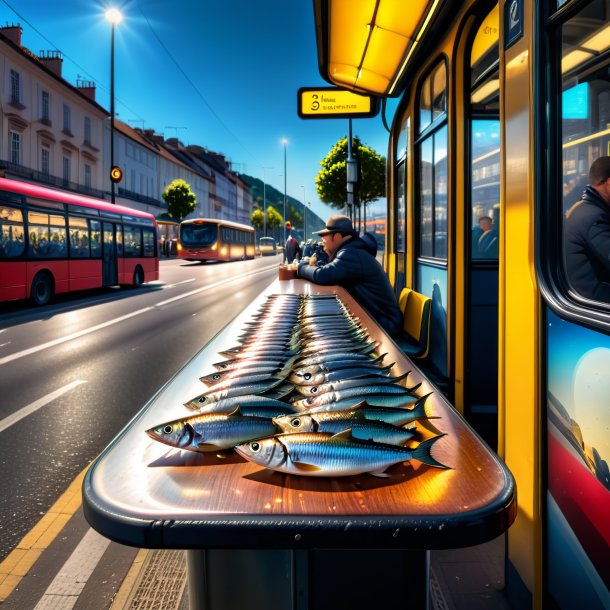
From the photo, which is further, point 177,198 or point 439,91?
point 177,198

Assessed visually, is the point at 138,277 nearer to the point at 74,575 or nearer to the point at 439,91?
the point at 439,91

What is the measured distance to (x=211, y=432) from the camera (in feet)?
4.94

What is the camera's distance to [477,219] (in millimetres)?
5020

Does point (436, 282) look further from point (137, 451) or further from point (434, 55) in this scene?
point (137, 451)

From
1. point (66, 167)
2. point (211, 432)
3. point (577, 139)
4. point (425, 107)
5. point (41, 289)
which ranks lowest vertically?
point (211, 432)

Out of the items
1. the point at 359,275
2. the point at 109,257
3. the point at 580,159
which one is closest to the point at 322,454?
the point at 580,159

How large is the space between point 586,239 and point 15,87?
42.0 metres

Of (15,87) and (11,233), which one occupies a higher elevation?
(15,87)

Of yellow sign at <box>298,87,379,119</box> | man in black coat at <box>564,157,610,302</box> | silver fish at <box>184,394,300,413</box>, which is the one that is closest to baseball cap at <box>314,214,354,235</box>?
yellow sign at <box>298,87,379,119</box>

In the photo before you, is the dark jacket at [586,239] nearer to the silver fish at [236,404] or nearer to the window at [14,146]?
the silver fish at [236,404]

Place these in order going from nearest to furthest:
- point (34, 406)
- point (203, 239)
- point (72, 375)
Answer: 1. point (34, 406)
2. point (72, 375)
3. point (203, 239)

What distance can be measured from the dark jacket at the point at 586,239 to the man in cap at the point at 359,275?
3.23 metres

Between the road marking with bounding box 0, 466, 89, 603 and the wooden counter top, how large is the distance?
4.67 ft

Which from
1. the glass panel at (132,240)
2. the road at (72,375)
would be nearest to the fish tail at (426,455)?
the road at (72,375)
